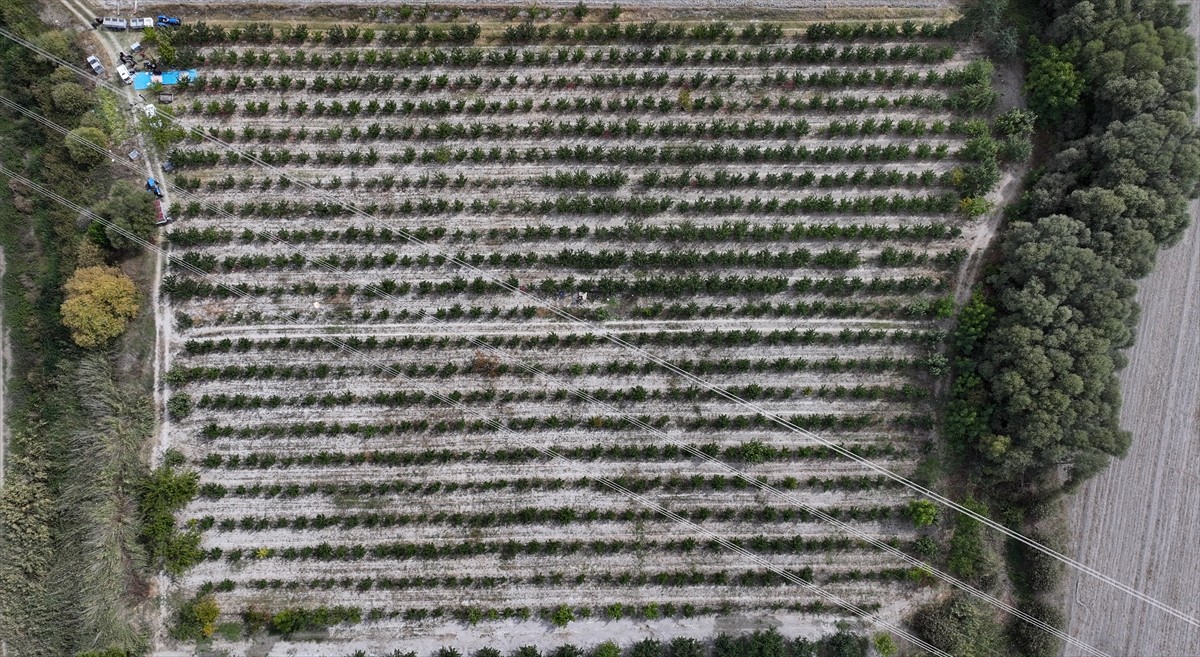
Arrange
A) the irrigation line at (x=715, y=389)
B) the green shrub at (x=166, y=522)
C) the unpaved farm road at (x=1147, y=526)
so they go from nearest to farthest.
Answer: the green shrub at (x=166, y=522), the irrigation line at (x=715, y=389), the unpaved farm road at (x=1147, y=526)

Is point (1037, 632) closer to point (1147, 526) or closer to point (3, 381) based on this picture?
point (1147, 526)

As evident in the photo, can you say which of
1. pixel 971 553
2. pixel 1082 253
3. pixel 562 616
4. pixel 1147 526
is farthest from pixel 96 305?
pixel 1147 526

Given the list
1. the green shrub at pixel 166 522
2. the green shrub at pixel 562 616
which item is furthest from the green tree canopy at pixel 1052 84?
the green shrub at pixel 166 522

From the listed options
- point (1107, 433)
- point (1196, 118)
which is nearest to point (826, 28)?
point (1196, 118)

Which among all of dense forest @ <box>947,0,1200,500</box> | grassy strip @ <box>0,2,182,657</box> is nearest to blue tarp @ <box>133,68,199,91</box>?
grassy strip @ <box>0,2,182,657</box>

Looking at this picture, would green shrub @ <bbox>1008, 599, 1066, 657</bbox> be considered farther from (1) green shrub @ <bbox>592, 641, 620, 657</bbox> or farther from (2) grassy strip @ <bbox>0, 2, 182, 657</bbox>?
(2) grassy strip @ <bbox>0, 2, 182, 657</bbox>

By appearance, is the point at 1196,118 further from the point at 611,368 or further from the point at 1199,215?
the point at 611,368

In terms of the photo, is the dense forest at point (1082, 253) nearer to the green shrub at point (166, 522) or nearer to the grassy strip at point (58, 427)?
the green shrub at point (166, 522)
